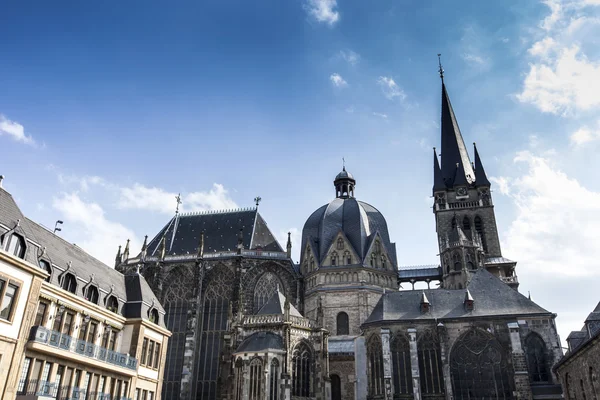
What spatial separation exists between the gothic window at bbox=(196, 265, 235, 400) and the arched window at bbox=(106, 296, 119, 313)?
13.8 meters

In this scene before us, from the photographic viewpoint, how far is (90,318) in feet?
74.9

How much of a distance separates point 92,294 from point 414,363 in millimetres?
20520

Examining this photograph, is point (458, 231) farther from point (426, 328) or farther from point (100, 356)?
point (100, 356)

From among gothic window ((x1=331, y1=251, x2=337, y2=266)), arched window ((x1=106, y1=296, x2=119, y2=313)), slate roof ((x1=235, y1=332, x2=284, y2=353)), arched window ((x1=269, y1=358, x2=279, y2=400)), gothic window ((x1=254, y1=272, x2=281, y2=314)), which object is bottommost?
arched window ((x1=269, y1=358, x2=279, y2=400))

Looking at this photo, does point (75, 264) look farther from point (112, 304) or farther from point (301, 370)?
point (301, 370)

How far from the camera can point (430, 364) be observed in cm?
3278

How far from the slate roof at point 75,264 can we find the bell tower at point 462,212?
27.5 meters

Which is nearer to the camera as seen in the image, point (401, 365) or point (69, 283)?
point (69, 283)

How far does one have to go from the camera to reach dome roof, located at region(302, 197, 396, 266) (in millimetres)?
42812

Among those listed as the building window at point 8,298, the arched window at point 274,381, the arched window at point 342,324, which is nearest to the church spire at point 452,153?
the arched window at point 342,324

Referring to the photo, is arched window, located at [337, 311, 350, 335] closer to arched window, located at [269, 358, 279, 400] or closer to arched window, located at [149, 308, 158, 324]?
arched window, located at [269, 358, 279, 400]

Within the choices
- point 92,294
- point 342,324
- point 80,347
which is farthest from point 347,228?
point 80,347

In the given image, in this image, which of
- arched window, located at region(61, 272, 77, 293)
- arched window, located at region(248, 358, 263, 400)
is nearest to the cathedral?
arched window, located at region(248, 358, 263, 400)

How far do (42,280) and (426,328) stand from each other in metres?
24.5
